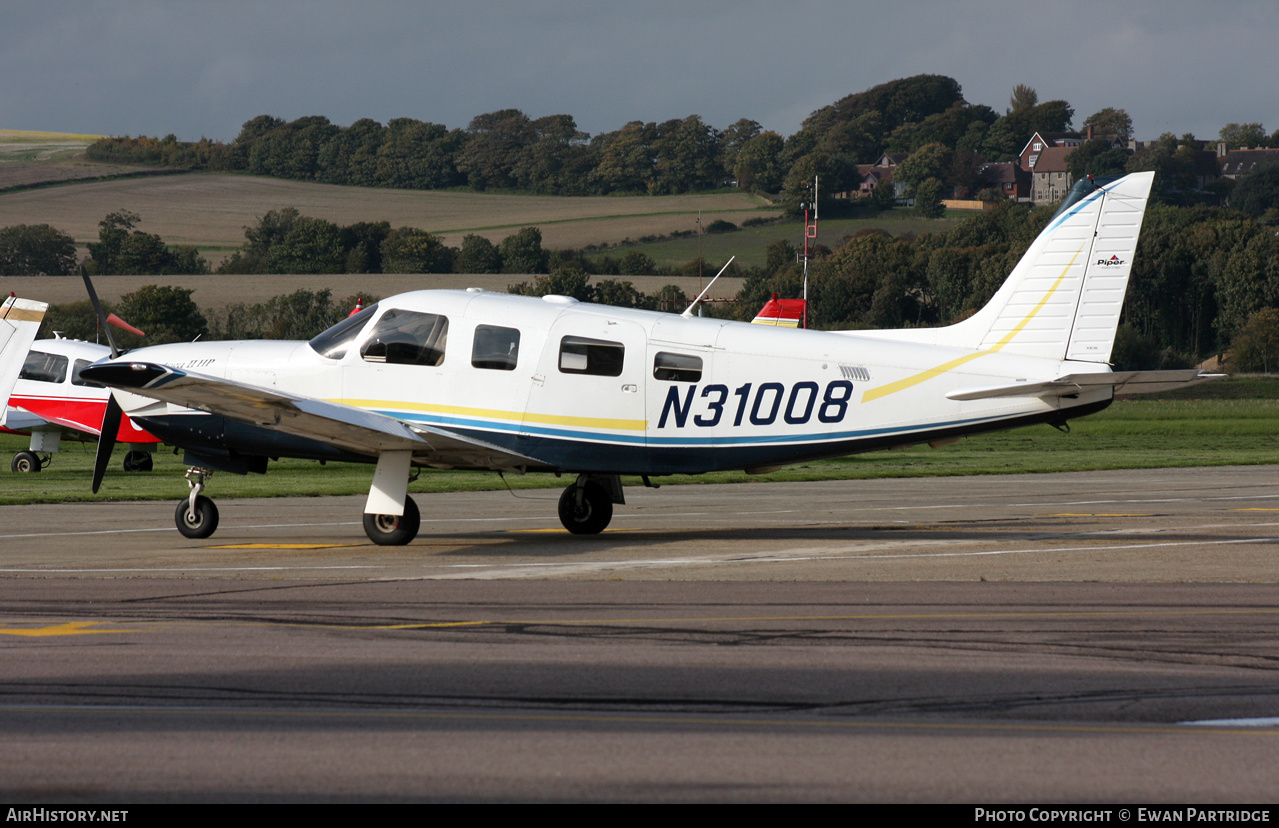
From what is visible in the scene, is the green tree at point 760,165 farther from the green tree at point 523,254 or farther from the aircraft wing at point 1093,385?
the aircraft wing at point 1093,385

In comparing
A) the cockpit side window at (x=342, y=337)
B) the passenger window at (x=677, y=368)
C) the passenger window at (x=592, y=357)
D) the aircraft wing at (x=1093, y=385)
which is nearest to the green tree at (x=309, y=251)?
the cockpit side window at (x=342, y=337)

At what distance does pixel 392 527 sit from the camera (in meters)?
14.0

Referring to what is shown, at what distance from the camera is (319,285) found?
9119 centimetres

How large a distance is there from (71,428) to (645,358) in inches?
744

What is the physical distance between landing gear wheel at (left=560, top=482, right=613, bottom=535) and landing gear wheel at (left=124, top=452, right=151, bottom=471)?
1594 centimetres

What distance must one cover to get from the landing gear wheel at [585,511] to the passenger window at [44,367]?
1738 cm

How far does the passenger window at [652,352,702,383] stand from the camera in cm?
1386

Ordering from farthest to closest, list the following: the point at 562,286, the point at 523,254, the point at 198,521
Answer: the point at 523,254 → the point at 562,286 → the point at 198,521

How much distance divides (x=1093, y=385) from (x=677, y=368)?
14.9ft

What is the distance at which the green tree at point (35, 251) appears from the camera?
98.2 m

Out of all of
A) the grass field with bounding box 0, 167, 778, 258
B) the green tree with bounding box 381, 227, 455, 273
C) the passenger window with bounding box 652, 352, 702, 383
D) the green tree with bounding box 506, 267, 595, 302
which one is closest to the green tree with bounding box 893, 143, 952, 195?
the grass field with bounding box 0, 167, 778, 258

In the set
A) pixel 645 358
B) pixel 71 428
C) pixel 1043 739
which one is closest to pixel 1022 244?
pixel 71 428

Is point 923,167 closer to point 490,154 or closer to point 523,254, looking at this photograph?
point 490,154

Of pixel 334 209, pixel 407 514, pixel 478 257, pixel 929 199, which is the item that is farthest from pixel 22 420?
pixel 929 199
